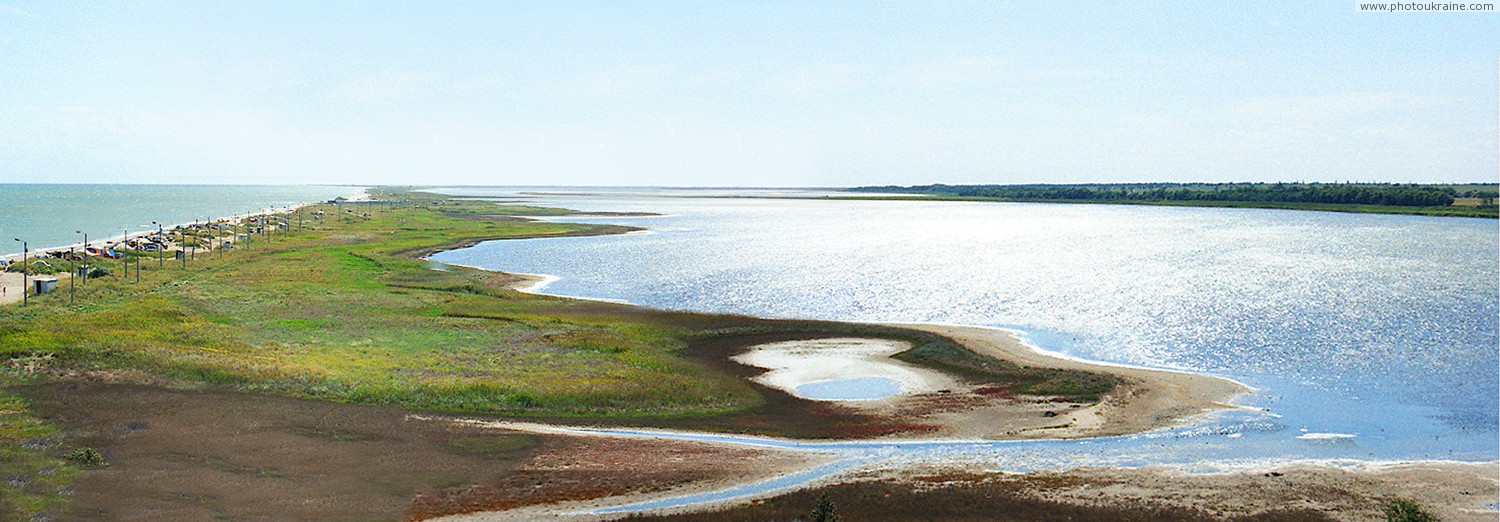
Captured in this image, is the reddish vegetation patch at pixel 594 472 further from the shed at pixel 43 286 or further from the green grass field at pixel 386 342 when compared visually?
the shed at pixel 43 286

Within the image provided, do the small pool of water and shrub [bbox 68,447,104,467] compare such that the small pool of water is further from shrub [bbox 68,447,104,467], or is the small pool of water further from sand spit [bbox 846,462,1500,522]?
shrub [bbox 68,447,104,467]

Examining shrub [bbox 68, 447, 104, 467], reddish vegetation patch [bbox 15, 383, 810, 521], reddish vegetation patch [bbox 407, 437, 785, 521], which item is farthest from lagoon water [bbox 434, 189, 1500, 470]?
shrub [bbox 68, 447, 104, 467]

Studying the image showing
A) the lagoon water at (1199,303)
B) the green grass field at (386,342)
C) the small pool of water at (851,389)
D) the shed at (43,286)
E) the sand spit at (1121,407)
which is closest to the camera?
the lagoon water at (1199,303)

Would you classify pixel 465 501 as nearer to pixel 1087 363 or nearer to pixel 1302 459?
pixel 1302 459

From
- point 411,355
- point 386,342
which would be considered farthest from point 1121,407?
point 386,342

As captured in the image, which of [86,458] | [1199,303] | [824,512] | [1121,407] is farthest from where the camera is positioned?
[1199,303]

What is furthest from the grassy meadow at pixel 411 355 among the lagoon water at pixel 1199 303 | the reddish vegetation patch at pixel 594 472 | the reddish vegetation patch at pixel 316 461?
the lagoon water at pixel 1199 303

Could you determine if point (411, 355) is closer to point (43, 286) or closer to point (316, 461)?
point (316, 461)
